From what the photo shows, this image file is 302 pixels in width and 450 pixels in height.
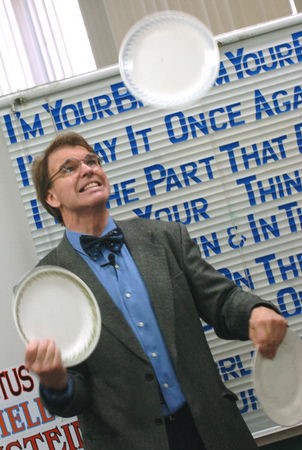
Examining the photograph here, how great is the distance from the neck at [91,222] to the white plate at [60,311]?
0.69 feet

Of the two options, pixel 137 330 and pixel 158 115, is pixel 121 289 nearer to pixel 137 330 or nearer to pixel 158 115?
pixel 137 330

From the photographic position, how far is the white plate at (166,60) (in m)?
2.20

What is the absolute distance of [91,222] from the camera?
1.96 m

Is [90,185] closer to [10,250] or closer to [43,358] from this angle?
[43,358]

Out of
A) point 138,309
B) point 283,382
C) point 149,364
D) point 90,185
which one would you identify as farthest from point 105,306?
point 283,382

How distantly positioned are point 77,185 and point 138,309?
1.36 feet

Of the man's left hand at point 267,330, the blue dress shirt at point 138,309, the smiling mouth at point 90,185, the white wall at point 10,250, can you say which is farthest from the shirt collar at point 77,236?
the white wall at point 10,250

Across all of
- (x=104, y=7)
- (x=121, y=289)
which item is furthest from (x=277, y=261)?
(x=104, y=7)

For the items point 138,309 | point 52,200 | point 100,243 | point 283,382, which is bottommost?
point 283,382

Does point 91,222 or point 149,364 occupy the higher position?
point 91,222

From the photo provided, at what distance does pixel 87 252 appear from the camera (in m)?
1.93

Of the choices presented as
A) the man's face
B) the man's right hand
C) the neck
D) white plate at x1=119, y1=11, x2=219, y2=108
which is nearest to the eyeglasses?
the man's face

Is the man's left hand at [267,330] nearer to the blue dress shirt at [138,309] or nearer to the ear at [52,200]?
the blue dress shirt at [138,309]

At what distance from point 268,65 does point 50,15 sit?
2.05m
